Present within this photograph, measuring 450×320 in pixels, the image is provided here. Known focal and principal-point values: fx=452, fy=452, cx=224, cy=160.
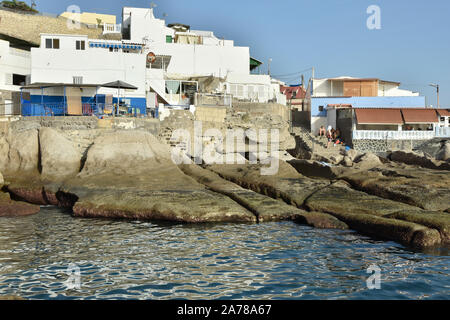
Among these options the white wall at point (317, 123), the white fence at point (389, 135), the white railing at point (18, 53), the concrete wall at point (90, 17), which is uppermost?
the concrete wall at point (90, 17)

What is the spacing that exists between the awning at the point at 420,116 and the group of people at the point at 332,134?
6.98 metres

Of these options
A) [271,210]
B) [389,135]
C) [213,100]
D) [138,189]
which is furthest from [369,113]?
[138,189]

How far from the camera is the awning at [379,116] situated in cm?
4534

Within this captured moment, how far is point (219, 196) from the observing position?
17938 mm

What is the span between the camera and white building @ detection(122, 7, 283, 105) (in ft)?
160

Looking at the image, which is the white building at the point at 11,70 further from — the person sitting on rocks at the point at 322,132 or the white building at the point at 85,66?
the person sitting on rocks at the point at 322,132

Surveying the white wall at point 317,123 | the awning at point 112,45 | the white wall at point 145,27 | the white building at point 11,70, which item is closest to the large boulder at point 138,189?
the awning at point 112,45

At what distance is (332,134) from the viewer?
4675 cm

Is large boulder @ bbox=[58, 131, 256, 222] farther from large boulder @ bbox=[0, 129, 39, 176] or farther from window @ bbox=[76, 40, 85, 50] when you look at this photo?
window @ bbox=[76, 40, 85, 50]

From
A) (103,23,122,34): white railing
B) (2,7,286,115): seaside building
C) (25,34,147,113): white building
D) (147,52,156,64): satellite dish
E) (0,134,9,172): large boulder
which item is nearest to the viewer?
(0,134,9,172): large boulder

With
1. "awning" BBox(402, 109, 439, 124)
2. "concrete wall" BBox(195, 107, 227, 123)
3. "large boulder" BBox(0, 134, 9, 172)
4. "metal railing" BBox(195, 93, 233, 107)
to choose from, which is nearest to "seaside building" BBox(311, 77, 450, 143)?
"awning" BBox(402, 109, 439, 124)

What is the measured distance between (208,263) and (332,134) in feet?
124

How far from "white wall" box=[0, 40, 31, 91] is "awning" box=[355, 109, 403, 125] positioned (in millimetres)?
33655
